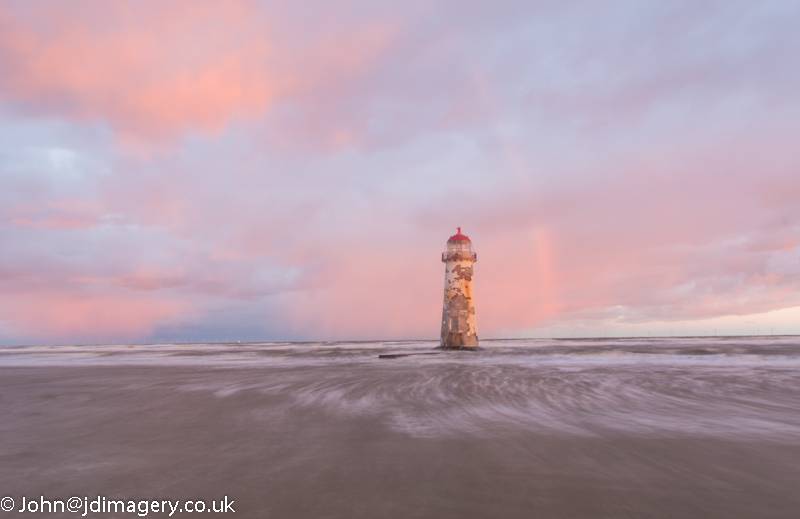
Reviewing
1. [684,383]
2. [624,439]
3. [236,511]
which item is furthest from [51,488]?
[684,383]

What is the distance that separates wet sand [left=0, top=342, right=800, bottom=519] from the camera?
394 cm

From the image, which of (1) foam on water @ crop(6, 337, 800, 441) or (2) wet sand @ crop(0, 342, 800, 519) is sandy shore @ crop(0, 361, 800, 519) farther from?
(1) foam on water @ crop(6, 337, 800, 441)

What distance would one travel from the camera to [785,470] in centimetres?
480
